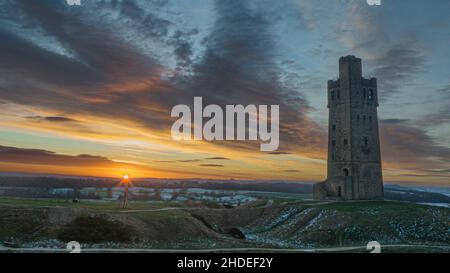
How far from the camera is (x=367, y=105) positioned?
230ft

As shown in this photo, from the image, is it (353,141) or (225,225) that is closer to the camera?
(225,225)

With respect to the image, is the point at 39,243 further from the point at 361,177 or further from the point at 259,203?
the point at 361,177

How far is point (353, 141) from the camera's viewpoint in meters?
68.1

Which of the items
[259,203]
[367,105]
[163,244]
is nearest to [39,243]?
[163,244]

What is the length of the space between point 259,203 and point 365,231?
26858mm

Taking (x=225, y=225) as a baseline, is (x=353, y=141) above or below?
above

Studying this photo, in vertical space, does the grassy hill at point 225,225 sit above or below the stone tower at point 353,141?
below

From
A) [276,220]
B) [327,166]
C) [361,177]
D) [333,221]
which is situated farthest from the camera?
[327,166]

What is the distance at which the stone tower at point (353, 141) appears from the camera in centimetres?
6738

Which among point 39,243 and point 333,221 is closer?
point 39,243

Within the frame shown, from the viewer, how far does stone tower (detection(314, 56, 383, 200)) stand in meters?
67.4

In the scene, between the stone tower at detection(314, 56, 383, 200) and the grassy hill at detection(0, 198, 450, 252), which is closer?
the grassy hill at detection(0, 198, 450, 252)
